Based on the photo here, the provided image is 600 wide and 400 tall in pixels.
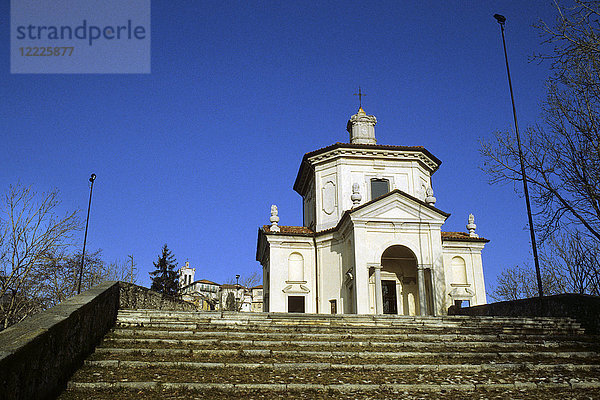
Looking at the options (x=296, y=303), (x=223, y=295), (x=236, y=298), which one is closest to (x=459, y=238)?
(x=296, y=303)

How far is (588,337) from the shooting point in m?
12.6

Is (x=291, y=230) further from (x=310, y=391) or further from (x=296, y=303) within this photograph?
(x=310, y=391)

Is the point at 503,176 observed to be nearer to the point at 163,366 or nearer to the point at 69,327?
the point at 163,366

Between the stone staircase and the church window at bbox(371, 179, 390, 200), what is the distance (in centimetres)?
1640

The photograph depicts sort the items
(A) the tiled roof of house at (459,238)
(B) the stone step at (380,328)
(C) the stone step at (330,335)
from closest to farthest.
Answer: (C) the stone step at (330,335) < (B) the stone step at (380,328) < (A) the tiled roof of house at (459,238)

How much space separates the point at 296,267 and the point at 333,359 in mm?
19511

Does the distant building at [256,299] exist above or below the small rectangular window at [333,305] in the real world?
below

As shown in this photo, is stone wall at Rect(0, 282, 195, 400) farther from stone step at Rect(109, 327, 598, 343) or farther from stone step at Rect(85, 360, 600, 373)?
stone step at Rect(109, 327, 598, 343)

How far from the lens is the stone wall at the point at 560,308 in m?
13.9

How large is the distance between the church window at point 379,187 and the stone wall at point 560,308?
38.5 feet

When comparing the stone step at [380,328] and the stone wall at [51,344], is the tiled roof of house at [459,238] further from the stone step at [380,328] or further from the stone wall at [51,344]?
the stone wall at [51,344]

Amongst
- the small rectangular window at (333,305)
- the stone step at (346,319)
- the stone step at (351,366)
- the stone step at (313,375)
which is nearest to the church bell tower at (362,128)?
the small rectangular window at (333,305)

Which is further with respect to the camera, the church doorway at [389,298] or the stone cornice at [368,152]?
the stone cornice at [368,152]

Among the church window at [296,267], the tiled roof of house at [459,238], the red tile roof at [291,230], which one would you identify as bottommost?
the church window at [296,267]
